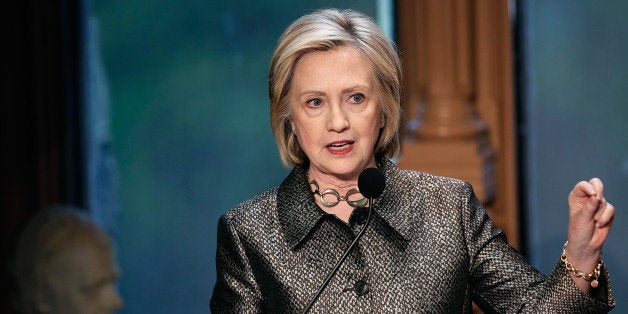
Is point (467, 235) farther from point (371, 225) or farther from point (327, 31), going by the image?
point (327, 31)

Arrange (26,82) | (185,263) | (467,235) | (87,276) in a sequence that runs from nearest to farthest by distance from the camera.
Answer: (87,276) < (467,235) < (26,82) < (185,263)

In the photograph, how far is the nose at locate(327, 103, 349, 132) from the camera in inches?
86.7

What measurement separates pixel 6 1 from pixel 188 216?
1.12m

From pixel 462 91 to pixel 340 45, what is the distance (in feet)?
6.99

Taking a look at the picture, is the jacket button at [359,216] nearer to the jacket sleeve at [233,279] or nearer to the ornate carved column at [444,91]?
the jacket sleeve at [233,279]

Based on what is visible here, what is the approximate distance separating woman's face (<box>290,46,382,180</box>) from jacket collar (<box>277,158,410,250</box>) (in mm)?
92

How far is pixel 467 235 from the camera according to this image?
2.25m

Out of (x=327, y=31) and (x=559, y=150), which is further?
(x=559, y=150)

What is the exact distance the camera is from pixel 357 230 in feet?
7.47

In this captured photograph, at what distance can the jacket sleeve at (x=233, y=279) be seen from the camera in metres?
2.26

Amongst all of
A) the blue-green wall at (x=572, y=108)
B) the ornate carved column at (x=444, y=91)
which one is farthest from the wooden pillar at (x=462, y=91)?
the blue-green wall at (x=572, y=108)

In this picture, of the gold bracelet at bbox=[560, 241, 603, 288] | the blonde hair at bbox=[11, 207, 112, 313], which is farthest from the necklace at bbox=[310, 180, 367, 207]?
the blonde hair at bbox=[11, 207, 112, 313]

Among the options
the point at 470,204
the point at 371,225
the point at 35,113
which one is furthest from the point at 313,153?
the point at 35,113

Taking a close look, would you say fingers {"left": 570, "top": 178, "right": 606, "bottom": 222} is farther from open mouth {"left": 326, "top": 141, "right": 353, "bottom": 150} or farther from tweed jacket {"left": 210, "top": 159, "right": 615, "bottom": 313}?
open mouth {"left": 326, "top": 141, "right": 353, "bottom": 150}
